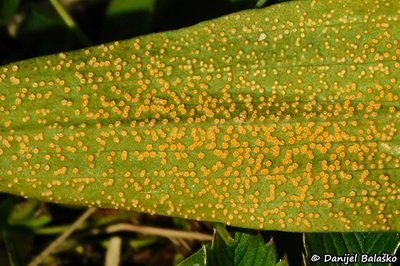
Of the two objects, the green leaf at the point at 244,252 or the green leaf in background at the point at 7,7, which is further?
the green leaf in background at the point at 7,7

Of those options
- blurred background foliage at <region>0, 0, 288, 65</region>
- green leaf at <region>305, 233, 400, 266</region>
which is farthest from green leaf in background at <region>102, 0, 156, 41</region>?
green leaf at <region>305, 233, 400, 266</region>

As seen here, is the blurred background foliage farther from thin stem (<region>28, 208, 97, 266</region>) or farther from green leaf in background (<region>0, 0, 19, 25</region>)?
thin stem (<region>28, 208, 97, 266</region>)

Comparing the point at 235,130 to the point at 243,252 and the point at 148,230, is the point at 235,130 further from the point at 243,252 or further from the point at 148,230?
the point at 148,230

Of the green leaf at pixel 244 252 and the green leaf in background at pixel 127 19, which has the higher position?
the green leaf in background at pixel 127 19

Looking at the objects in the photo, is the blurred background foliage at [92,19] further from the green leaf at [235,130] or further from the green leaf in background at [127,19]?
the green leaf at [235,130]

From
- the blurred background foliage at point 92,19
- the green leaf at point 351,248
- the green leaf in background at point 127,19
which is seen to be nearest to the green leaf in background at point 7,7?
the blurred background foliage at point 92,19

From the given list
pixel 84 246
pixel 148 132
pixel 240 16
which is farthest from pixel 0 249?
pixel 240 16
